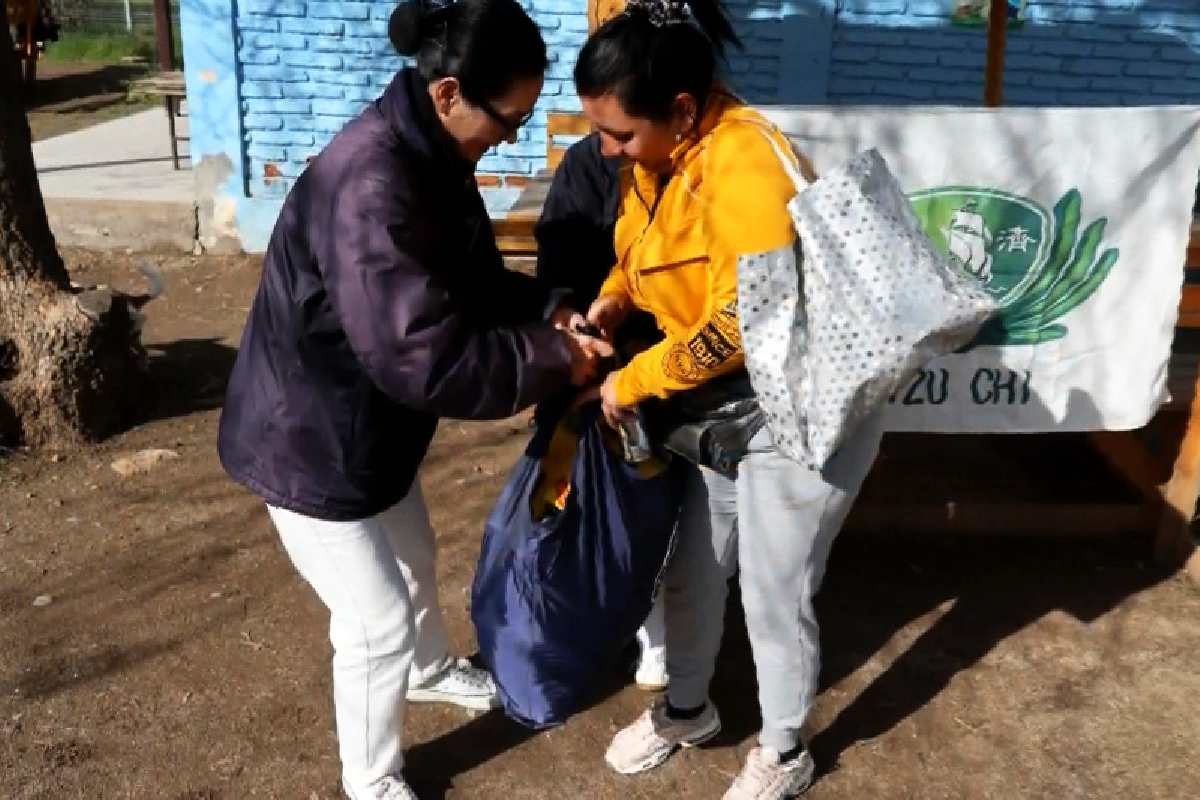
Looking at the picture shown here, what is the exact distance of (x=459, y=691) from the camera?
3018 millimetres

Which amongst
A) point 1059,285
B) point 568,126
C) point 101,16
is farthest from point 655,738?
point 101,16

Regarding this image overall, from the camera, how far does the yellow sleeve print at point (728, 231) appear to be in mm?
1920

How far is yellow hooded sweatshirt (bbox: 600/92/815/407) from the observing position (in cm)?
194

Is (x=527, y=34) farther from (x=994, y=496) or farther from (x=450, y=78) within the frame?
(x=994, y=496)

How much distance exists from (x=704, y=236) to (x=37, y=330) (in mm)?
3388

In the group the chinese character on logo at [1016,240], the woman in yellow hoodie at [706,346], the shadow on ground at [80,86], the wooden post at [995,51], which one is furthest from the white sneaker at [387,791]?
the shadow on ground at [80,86]

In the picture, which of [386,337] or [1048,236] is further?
[1048,236]

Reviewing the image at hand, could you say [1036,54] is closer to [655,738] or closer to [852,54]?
[852,54]

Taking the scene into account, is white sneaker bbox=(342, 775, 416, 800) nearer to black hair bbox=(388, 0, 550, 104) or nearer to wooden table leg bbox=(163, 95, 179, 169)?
black hair bbox=(388, 0, 550, 104)

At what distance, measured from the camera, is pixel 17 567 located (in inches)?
145

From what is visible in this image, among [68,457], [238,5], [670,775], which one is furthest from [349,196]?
[238,5]

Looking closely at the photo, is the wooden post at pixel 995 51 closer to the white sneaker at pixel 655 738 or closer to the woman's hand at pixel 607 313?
the woman's hand at pixel 607 313

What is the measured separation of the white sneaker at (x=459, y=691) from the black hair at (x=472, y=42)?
1.63m

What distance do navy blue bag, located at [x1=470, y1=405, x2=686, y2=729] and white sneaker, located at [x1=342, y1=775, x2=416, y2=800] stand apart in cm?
30
